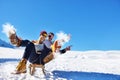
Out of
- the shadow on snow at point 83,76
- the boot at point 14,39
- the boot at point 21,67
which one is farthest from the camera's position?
the shadow on snow at point 83,76

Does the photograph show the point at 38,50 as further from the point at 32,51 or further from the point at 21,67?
the point at 21,67

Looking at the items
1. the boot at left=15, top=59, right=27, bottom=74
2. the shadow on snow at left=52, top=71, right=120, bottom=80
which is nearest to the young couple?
the boot at left=15, top=59, right=27, bottom=74

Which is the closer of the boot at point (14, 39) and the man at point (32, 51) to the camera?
the boot at point (14, 39)

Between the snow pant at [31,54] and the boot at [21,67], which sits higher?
the snow pant at [31,54]

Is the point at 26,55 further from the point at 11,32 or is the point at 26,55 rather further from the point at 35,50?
the point at 11,32

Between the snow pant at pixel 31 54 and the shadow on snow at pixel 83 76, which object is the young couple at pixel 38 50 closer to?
the snow pant at pixel 31 54

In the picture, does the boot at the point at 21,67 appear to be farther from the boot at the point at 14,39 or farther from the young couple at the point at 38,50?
the boot at the point at 14,39

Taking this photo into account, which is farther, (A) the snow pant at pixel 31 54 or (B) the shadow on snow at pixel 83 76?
(B) the shadow on snow at pixel 83 76

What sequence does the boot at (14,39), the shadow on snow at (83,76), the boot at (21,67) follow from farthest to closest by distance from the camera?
the shadow on snow at (83,76) < the boot at (21,67) < the boot at (14,39)

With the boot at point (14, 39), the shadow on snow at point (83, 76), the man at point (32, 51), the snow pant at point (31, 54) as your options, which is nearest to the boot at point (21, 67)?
the man at point (32, 51)

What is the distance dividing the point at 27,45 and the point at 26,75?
1011mm

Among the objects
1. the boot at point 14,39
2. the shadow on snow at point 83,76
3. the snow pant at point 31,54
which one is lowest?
the shadow on snow at point 83,76

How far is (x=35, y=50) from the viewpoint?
1262cm

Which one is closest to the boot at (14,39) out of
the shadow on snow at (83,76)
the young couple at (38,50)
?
the young couple at (38,50)
